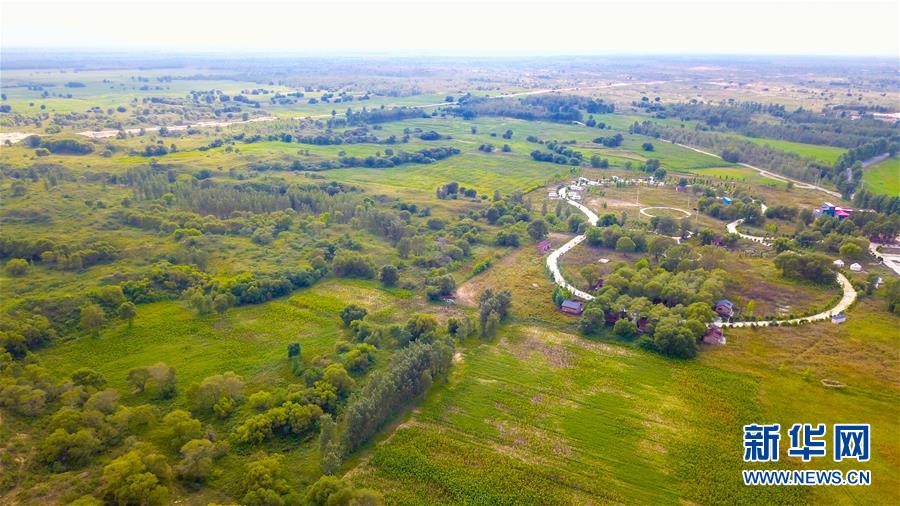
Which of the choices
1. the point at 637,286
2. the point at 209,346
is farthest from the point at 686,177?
the point at 209,346

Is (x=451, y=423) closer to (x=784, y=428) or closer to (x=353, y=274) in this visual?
(x=784, y=428)

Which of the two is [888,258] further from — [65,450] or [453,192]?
[65,450]

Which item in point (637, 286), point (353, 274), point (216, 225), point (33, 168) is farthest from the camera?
point (33, 168)

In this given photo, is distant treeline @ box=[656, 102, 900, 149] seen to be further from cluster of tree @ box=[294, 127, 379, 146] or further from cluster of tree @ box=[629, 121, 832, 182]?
cluster of tree @ box=[294, 127, 379, 146]

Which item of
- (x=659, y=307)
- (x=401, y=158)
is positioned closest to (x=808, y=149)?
(x=401, y=158)

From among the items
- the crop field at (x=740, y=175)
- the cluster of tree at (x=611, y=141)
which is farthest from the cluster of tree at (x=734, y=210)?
the cluster of tree at (x=611, y=141)

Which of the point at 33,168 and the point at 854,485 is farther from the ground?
the point at 33,168

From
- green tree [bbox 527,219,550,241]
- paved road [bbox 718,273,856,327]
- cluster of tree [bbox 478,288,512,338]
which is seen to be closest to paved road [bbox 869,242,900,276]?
paved road [bbox 718,273,856,327]
